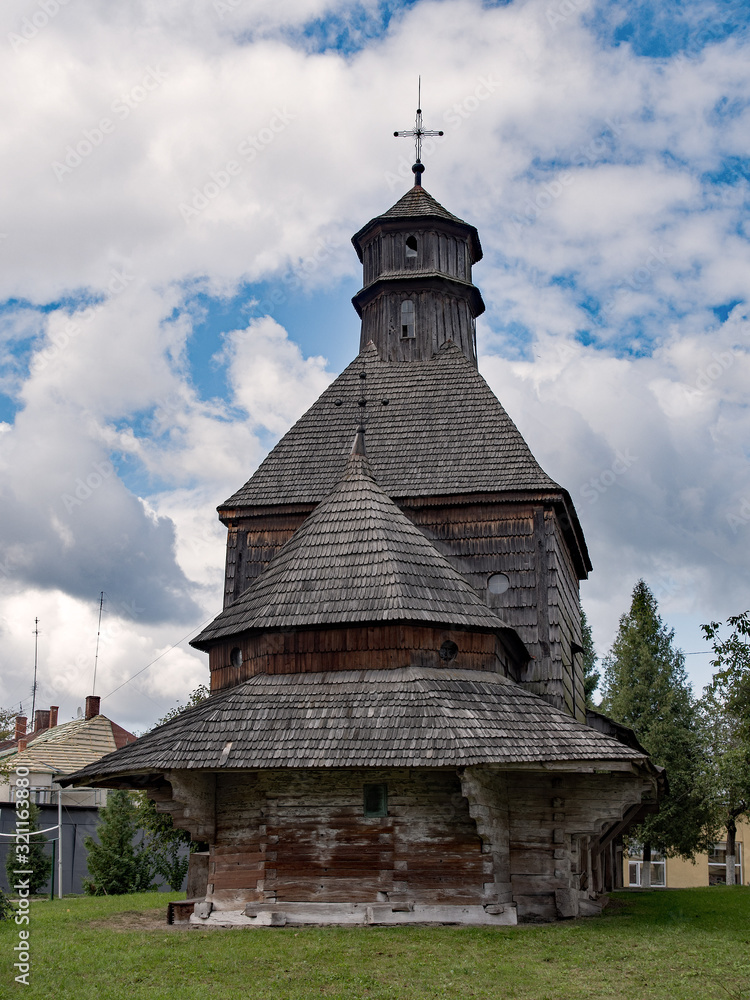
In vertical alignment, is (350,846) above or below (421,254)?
below

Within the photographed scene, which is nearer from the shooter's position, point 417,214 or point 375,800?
point 375,800

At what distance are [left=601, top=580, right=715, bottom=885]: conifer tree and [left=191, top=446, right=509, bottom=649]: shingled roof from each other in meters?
18.0

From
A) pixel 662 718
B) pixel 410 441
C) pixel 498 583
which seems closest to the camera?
pixel 498 583

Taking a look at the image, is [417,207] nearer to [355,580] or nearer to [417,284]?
[417,284]

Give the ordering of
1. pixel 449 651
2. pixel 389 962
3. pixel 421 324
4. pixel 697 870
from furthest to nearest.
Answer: pixel 697 870 → pixel 421 324 → pixel 449 651 → pixel 389 962

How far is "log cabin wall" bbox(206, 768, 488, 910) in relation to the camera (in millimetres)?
13109

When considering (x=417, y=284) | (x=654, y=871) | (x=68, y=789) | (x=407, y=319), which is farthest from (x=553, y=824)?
(x=654, y=871)

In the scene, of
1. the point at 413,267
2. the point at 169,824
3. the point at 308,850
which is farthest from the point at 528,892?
the point at 413,267

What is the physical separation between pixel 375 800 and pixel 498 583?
18.7ft

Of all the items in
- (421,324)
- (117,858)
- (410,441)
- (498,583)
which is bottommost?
(117,858)

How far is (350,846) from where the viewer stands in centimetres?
1329

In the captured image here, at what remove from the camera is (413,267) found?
78.8 ft

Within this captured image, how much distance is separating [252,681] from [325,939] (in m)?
4.14

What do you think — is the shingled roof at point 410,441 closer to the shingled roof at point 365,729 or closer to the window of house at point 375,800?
the shingled roof at point 365,729
